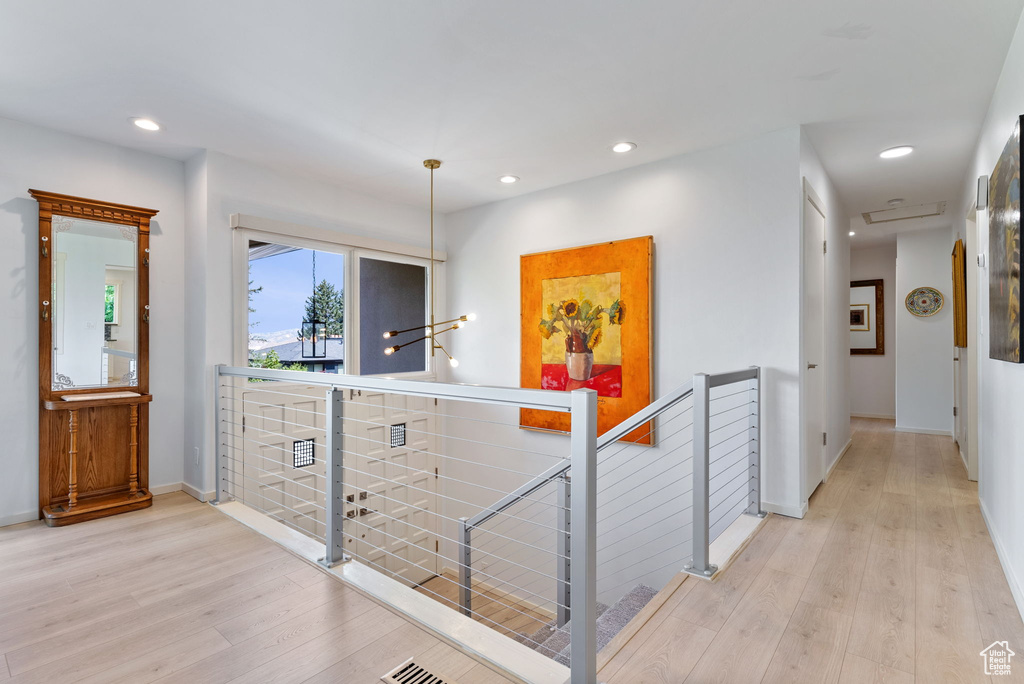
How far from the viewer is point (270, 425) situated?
377cm

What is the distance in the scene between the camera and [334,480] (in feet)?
7.78

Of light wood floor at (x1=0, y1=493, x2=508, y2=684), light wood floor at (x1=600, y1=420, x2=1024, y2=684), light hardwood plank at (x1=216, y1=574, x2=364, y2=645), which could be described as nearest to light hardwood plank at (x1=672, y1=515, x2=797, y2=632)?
light wood floor at (x1=600, y1=420, x2=1024, y2=684)

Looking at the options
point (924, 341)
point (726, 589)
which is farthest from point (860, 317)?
point (726, 589)

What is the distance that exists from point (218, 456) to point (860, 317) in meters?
7.93

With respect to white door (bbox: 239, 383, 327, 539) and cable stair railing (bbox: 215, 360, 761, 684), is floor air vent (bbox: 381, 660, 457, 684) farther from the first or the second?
white door (bbox: 239, 383, 327, 539)

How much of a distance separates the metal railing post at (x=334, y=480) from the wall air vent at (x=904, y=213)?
5.37 metres

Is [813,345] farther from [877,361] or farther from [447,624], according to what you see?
[877,361]

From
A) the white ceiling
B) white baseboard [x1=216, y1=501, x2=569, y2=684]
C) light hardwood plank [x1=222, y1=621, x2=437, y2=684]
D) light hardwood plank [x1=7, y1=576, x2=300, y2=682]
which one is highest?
the white ceiling

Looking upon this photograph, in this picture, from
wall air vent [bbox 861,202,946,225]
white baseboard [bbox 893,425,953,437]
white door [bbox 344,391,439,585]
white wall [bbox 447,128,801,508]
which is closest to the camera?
white wall [bbox 447,128,801,508]

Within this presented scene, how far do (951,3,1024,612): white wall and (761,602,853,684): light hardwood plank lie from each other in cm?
74

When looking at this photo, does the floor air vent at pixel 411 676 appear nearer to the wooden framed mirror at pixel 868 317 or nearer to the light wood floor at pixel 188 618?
the light wood floor at pixel 188 618

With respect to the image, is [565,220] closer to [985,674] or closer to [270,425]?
[270,425]

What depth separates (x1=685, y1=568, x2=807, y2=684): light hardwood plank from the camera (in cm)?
164

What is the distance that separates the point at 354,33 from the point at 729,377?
2415 mm
